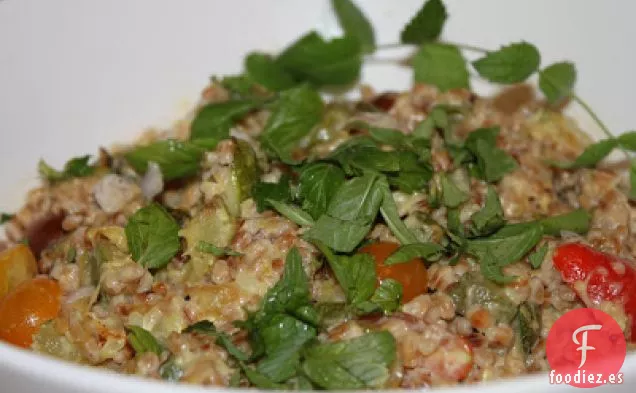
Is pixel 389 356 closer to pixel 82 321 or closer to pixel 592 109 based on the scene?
pixel 82 321

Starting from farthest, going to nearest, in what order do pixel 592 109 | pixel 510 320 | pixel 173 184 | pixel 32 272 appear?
1. pixel 592 109
2. pixel 173 184
3. pixel 32 272
4. pixel 510 320

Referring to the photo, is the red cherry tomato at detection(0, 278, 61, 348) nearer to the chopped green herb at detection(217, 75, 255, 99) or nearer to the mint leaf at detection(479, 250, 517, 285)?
the chopped green herb at detection(217, 75, 255, 99)

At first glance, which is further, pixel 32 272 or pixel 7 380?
pixel 32 272

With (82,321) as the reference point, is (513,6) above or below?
above

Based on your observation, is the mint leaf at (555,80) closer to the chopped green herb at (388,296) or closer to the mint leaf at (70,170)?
the chopped green herb at (388,296)

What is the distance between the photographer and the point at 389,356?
2021 mm

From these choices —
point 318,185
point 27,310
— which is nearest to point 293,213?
point 318,185

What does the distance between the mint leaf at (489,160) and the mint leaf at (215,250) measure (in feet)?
2.95

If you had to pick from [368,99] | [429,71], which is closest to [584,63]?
[429,71]

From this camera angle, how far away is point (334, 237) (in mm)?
2381

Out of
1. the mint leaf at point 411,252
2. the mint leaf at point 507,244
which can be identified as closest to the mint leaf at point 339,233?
the mint leaf at point 411,252

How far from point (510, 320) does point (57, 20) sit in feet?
6.31

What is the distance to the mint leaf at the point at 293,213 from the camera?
97.0 inches

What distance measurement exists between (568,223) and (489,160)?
0.33 metres
